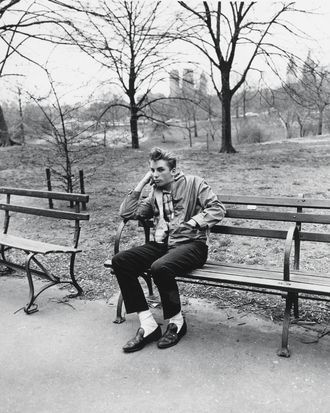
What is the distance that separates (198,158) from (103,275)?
853cm

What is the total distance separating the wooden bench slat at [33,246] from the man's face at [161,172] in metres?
1.08

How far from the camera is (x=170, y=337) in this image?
331 cm

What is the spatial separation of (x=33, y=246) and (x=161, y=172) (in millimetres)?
1503

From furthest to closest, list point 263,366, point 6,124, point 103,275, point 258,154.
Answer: point 6,124, point 258,154, point 103,275, point 263,366

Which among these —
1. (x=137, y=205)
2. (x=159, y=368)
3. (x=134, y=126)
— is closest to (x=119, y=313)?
(x=159, y=368)

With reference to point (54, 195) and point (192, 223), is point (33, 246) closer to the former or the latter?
point (54, 195)

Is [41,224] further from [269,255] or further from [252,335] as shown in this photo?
[252,335]

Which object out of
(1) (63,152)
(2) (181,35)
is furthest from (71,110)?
(2) (181,35)

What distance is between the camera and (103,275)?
473 centimetres

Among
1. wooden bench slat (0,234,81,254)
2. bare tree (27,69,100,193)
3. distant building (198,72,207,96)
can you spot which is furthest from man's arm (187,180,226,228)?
distant building (198,72,207,96)

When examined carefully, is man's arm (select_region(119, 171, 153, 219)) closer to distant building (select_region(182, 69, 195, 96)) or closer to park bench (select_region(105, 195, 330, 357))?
park bench (select_region(105, 195, 330, 357))

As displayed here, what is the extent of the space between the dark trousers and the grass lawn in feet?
2.45

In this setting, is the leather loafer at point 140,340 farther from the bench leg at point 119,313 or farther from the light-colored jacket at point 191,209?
the light-colored jacket at point 191,209

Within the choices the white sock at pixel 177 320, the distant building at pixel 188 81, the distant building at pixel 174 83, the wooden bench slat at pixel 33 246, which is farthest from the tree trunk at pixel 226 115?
the white sock at pixel 177 320
